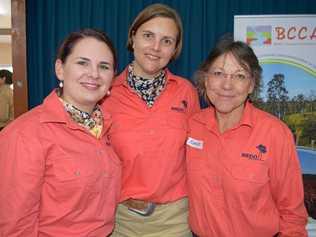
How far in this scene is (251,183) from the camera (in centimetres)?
167

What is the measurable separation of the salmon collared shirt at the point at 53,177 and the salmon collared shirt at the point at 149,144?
0.25 meters

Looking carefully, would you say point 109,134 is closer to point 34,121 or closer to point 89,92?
point 89,92

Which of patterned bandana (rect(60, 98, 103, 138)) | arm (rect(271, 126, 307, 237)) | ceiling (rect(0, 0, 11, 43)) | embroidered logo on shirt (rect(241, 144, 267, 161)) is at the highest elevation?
ceiling (rect(0, 0, 11, 43))

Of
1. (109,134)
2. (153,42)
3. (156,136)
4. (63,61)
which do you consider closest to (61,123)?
(63,61)

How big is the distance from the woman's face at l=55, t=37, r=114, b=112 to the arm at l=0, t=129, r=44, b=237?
297mm

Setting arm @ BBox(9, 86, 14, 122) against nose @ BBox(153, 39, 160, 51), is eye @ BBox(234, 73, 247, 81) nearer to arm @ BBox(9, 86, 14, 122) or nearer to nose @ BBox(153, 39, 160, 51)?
nose @ BBox(153, 39, 160, 51)

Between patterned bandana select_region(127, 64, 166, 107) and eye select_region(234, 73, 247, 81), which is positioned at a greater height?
eye select_region(234, 73, 247, 81)

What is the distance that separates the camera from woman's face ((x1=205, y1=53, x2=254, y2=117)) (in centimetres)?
172

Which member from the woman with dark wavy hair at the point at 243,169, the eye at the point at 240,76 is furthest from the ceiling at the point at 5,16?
the eye at the point at 240,76

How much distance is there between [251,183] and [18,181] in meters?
1.03

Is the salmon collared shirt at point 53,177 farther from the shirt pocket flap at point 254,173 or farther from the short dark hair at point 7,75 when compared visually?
the short dark hair at point 7,75

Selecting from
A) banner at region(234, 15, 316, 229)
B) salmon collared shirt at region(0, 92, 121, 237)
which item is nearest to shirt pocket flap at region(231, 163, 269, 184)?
salmon collared shirt at region(0, 92, 121, 237)

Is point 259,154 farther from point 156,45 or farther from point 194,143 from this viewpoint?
point 156,45

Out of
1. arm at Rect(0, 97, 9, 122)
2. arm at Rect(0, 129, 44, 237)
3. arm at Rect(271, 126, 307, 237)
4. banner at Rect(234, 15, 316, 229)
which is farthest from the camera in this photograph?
arm at Rect(0, 97, 9, 122)
